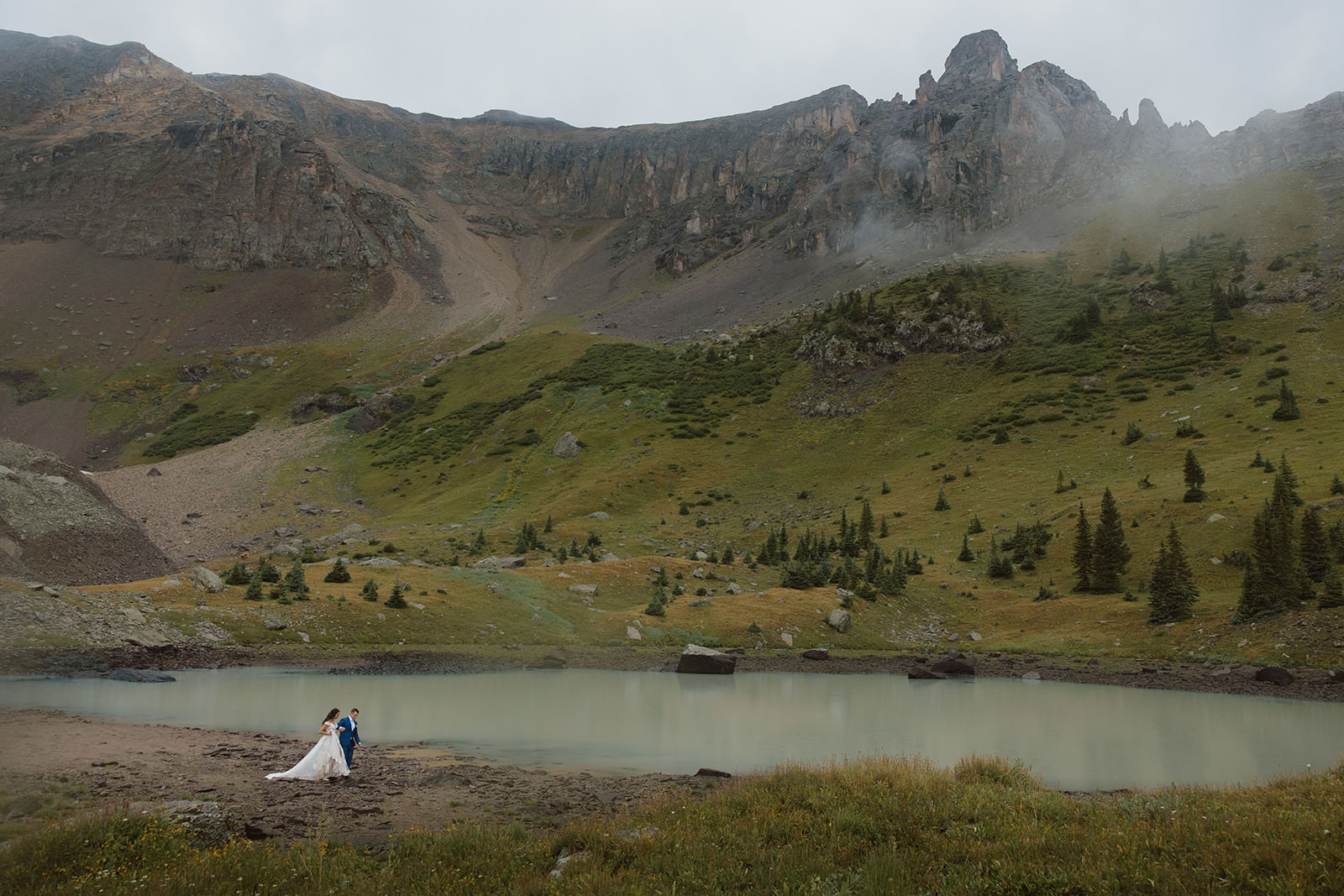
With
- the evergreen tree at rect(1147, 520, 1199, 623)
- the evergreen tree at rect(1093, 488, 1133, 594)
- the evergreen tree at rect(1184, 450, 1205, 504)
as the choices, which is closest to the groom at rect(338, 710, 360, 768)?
the evergreen tree at rect(1147, 520, 1199, 623)

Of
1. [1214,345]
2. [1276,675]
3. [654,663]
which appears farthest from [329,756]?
[1214,345]

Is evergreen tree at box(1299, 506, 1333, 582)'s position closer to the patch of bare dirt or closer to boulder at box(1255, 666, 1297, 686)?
boulder at box(1255, 666, 1297, 686)

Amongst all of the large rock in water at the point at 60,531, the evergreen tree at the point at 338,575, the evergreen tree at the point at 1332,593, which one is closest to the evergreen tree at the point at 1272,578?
the evergreen tree at the point at 1332,593

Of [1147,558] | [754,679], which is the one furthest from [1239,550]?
[754,679]

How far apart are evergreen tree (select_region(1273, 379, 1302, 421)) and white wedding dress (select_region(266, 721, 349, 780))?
7633cm

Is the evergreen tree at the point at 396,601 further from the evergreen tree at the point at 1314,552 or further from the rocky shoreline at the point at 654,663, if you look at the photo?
the evergreen tree at the point at 1314,552

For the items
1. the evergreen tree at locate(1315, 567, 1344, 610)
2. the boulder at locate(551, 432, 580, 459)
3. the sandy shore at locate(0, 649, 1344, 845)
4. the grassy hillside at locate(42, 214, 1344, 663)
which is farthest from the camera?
the boulder at locate(551, 432, 580, 459)

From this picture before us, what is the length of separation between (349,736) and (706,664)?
60.3 feet

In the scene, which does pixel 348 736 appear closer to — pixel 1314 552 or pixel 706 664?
pixel 706 664

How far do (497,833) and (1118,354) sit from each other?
100241 millimetres

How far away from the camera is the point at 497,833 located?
10.0m

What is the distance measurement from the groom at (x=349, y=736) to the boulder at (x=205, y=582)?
2437 cm

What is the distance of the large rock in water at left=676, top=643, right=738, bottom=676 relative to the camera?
31062 mm

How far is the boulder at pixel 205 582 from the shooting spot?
113ft
